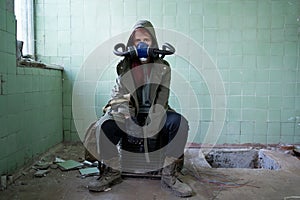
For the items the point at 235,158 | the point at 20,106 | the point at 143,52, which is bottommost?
the point at 235,158

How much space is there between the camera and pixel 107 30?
11.7ft

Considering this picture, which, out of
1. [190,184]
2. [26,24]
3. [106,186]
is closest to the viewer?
[106,186]

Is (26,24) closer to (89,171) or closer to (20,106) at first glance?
(20,106)

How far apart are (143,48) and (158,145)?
842 millimetres

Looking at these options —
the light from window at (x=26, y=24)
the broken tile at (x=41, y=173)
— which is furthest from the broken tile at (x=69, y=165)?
the light from window at (x=26, y=24)

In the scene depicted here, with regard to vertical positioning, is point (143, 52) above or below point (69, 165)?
above

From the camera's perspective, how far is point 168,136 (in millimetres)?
2379

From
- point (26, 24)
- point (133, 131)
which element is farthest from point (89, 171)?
point (26, 24)

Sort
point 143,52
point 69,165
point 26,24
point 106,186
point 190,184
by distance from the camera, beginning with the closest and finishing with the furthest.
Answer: point 106,186
point 190,184
point 143,52
point 69,165
point 26,24

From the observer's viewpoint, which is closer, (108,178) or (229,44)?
(108,178)

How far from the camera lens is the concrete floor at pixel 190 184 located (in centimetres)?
211

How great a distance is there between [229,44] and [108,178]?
2254mm

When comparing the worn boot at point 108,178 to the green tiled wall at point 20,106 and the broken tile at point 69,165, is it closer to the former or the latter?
the broken tile at point 69,165

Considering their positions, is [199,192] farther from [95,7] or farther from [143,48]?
[95,7]
